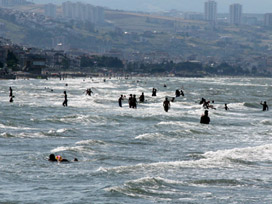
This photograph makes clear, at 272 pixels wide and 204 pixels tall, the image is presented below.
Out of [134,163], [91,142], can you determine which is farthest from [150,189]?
[91,142]

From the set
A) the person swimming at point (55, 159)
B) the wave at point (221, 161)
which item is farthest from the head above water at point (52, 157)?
the wave at point (221, 161)

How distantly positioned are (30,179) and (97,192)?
3600 millimetres

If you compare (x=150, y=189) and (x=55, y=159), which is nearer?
(x=150, y=189)

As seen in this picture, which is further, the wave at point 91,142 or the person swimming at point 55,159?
the wave at point 91,142

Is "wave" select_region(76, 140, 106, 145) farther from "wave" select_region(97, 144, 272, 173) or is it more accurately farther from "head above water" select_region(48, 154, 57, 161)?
"head above water" select_region(48, 154, 57, 161)

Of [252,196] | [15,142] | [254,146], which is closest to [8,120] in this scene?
[15,142]

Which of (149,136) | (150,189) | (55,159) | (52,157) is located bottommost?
(149,136)

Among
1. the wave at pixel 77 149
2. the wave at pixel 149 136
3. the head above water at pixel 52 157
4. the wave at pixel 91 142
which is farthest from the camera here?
the wave at pixel 149 136

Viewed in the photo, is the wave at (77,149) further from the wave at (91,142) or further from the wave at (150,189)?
the wave at (150,189)

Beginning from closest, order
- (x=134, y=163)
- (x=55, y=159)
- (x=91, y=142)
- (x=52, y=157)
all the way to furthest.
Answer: (x=52, y=157) → (x=55, y=159) → (x=134, y=163) → (x=91, y=142)

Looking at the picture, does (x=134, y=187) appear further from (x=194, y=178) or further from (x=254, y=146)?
(x=254, y=146)

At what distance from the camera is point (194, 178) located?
2750cm

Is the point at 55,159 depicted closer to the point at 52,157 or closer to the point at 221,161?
the point at 52,157

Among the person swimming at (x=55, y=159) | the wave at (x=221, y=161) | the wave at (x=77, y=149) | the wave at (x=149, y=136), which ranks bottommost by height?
the wave at (x=149, y=136)
